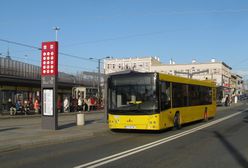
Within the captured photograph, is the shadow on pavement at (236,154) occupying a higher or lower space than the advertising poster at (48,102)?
lower

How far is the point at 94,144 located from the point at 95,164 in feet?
15.8

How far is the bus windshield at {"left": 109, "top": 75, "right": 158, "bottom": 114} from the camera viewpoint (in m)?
18.4

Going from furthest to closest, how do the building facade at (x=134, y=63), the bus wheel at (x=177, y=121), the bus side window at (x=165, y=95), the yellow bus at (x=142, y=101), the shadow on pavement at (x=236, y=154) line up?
the building facade at (x=134, y=63) < the bus wheel at (x=177, y=121) < the bus side window at (x=165, y=95) < the yellow bus at (x=142, y=101) < the shadow on pavement at (x=236, y=154)

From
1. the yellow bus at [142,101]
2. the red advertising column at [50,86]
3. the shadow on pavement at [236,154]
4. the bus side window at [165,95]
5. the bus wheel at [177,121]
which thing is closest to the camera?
the shadow on pavement at [236,154]

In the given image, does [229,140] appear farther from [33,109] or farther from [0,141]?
[33,109]

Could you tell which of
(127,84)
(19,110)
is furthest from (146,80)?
(19,110)

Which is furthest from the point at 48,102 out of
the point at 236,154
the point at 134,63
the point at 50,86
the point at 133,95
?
the point at 134,63

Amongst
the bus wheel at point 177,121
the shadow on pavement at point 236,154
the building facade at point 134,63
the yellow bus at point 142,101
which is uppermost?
the building facade at point 134,63

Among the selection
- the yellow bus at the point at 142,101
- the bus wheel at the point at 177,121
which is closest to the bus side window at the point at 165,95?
the yellow bus at the point at 142,101

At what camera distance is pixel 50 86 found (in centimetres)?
1970

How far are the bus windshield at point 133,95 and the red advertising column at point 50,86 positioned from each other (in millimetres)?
2648

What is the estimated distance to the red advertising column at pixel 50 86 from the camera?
19.6m

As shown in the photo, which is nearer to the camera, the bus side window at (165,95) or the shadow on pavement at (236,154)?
the shadow on pavement at (236,154)

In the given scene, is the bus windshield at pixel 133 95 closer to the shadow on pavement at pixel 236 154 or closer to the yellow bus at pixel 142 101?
the yellow bus at pixel 142 101
